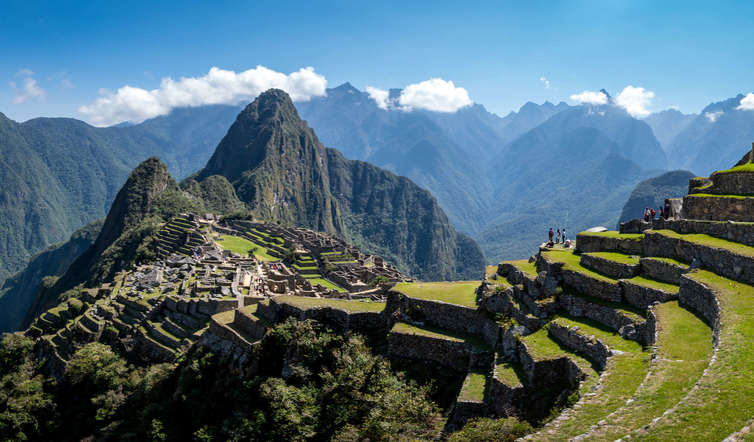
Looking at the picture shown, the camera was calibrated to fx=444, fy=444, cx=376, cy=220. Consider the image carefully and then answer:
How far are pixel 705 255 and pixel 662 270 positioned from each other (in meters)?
1.33

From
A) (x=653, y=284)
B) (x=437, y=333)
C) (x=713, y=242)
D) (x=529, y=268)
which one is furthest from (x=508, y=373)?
(x=713, y=242)

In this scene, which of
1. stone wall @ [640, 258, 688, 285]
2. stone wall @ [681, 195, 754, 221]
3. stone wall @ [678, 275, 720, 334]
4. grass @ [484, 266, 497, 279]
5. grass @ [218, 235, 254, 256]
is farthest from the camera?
grass @ [218, 235, 254, 256]

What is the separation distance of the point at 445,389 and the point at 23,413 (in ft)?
105

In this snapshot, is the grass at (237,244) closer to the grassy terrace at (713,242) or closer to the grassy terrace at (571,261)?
the grassy terrace at (571,261)

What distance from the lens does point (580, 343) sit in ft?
44.4

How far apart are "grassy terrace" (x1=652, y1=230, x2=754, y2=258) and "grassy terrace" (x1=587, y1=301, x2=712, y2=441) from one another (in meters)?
2.64

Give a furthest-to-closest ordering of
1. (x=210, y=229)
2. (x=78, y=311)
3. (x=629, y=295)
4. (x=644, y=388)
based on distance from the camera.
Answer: (x=210, y=229) → (x=78, y=311) → (x=629, y=295) → (x=644, y=388)

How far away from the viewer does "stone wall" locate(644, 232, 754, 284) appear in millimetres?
13070

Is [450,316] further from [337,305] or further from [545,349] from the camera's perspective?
[337,305]

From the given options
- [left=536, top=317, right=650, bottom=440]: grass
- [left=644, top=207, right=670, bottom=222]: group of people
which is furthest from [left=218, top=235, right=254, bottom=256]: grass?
[left=536, top=317, right=650, bottom=440]: grass

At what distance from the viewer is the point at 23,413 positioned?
3131 cm

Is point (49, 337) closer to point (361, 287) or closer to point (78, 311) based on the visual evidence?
point (78, 311)

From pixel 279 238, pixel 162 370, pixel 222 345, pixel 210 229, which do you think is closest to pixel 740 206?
pixel 222 345

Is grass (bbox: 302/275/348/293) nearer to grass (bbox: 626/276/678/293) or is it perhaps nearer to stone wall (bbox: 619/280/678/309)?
grass (bbox: 626/276/678/293)
